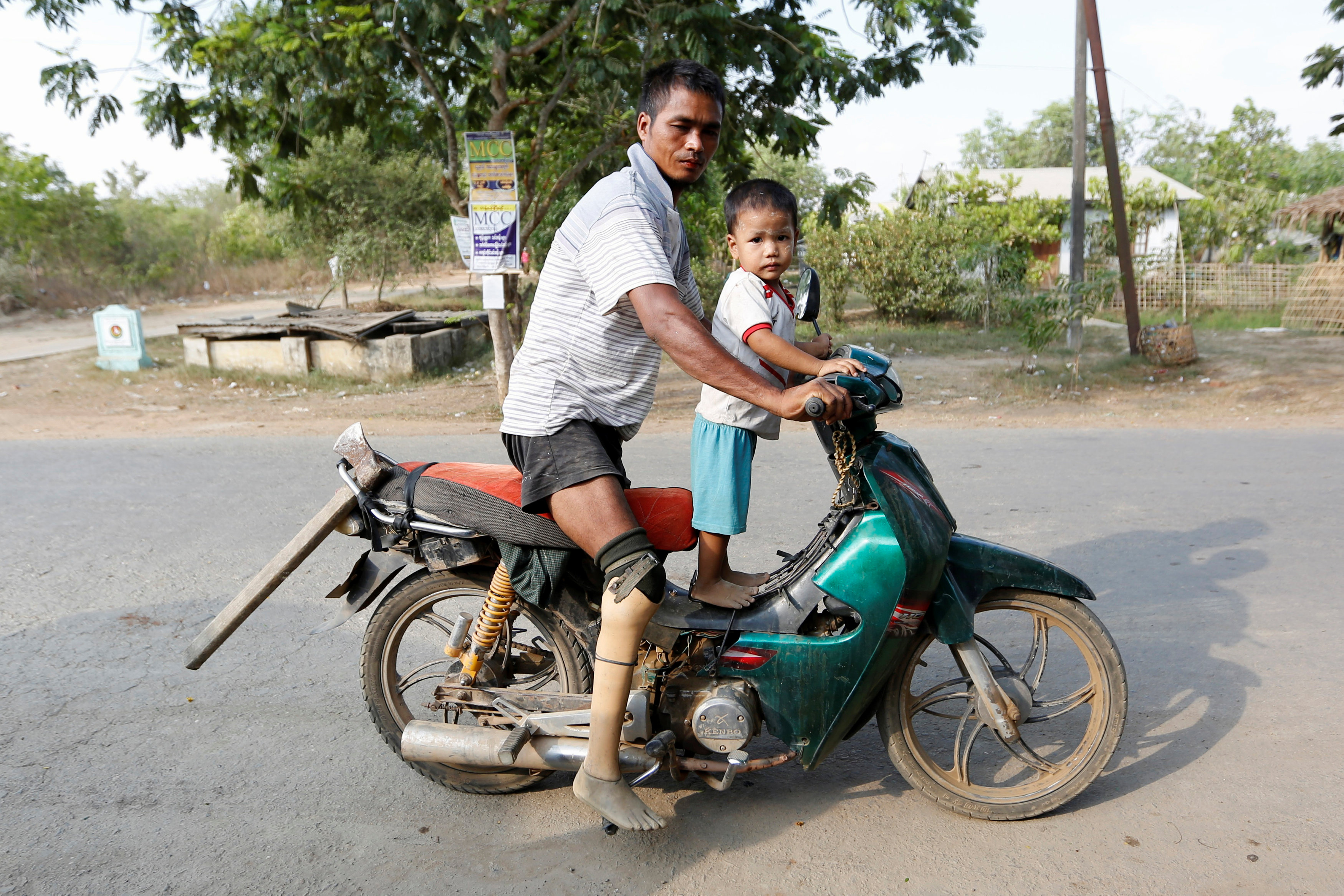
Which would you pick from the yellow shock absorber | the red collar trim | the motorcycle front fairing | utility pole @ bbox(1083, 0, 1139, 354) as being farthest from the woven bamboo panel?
the yellow shock absorber

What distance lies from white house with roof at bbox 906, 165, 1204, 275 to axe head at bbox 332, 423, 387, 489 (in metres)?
21.1

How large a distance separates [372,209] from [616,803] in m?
18.6

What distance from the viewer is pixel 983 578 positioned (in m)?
2.54

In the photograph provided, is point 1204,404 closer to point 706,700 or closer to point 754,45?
point 754,45

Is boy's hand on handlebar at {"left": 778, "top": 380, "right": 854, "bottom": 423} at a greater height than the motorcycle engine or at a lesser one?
greater

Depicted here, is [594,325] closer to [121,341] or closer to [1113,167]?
[1113,167]

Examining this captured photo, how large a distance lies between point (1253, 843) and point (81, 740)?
3531 mm

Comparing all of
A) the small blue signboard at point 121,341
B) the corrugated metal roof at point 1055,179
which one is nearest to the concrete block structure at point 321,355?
the small blue signboard at point 121,341

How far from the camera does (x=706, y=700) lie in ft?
8.21

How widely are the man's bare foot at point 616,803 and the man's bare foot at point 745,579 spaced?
2.18 ft

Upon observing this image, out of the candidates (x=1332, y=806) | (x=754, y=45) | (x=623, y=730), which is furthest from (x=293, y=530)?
(x=754, y=45)

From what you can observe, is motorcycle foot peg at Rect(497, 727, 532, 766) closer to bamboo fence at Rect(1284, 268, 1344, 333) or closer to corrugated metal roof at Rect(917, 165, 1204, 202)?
bamboo fence at Rect(1284, 268, 1344, 333)

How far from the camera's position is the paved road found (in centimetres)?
239

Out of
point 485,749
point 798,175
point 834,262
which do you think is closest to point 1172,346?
point 834,262
